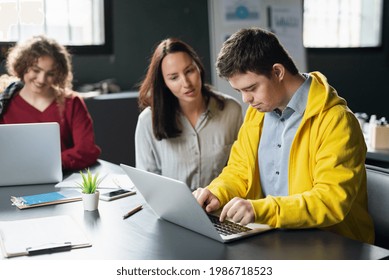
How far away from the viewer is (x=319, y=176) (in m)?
1.59

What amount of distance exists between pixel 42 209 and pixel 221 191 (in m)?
0.58

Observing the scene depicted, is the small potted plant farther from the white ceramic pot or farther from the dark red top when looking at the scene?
the dark red top

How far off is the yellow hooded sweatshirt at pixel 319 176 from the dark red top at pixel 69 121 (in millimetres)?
869

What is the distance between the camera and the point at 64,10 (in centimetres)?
464

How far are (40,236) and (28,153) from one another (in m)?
0.72

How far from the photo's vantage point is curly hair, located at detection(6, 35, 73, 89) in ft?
8.66

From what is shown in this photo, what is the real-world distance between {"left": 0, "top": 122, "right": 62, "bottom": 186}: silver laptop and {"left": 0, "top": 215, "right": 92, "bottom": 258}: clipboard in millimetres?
520

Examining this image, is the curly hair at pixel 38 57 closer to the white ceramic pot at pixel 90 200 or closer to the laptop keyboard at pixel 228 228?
the white ceramic pot at pixel 90 200

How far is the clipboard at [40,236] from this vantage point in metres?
1.41

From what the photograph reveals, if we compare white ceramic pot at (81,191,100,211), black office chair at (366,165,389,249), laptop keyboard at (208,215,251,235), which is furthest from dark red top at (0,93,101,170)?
black office chair at (366,165,389,249)

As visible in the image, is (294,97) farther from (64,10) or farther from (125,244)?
(64,10)

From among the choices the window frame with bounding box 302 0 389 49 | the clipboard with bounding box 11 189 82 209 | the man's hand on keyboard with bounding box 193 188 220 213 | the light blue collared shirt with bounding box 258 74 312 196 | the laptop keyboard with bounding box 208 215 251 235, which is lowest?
the clipboard with bounding box 11 189 82 209

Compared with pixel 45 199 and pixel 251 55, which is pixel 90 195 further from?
pixel 251 55

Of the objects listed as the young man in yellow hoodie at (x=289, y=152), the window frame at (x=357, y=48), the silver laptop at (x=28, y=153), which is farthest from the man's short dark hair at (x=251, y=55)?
the window frame at (x=357, y=48)
